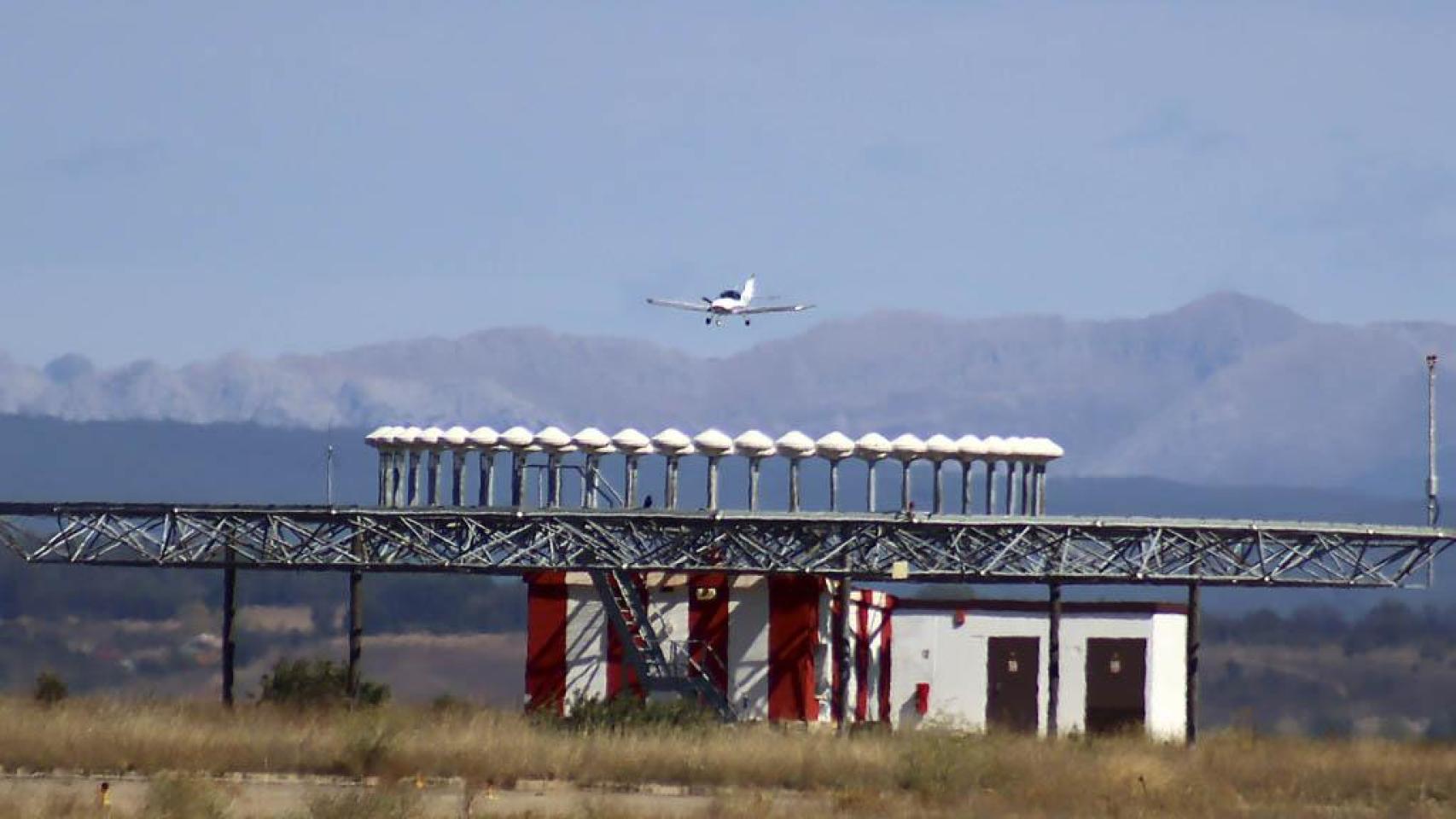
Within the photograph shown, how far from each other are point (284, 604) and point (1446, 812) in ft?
336

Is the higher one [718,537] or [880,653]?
[718,537]

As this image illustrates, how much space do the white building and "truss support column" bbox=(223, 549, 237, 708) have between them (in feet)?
25.1

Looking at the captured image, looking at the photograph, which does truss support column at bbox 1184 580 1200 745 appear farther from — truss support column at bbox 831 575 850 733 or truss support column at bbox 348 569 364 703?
truss support column at bbox 348 569 364 703

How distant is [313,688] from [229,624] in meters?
2.81

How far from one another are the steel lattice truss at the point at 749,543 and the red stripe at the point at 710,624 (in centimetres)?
286

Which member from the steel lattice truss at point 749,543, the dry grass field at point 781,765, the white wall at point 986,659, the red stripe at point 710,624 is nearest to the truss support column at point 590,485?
the steel lattice truss at point 749,543

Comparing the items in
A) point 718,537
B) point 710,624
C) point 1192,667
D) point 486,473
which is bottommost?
point 1192,667

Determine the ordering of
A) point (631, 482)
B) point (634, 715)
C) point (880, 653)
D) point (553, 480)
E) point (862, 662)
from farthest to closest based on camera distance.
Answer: point (880, 653) < point (862, 662) < point (553, 480) < point (631, 482) < point (634, 715)

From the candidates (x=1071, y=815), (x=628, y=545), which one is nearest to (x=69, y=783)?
(x=1071, y=815)

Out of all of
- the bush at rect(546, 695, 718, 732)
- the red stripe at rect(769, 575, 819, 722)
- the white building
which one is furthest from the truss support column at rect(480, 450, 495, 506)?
the red stripe at rect(769, 575, 819, 722)

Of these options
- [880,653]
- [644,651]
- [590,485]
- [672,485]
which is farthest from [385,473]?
[880,653]

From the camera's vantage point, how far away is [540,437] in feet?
241

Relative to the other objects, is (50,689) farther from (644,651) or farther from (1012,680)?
(1012,680)

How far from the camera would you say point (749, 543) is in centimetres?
7119
